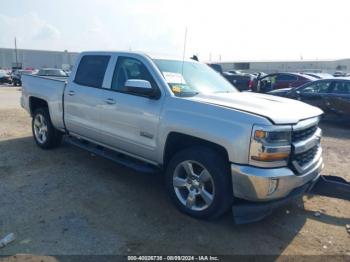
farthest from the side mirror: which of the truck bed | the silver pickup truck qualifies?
the truck bed

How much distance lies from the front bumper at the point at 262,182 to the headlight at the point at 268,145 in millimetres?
80

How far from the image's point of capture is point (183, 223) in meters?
3.93

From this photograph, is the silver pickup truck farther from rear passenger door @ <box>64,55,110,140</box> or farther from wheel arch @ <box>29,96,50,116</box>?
wheel arch @ <box>29,96,50,116</box>

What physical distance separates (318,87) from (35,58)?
2553 inches

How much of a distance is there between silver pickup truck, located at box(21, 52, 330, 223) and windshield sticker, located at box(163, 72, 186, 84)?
0.6 inches

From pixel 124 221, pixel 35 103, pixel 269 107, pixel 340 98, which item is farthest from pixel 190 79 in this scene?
pixel 340 98

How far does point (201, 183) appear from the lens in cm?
392

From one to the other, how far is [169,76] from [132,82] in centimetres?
55

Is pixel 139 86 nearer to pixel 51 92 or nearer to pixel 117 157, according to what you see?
pixel 117 157

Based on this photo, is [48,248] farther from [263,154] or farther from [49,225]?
[263,154]

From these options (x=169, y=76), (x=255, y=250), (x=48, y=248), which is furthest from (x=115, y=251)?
(x=169, y=76)

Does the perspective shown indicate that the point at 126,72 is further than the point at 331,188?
Yes

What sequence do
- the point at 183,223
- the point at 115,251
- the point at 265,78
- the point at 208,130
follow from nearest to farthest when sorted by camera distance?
the point at 115,251
the point at 208,130
the point at 183,223
the point at 265,78

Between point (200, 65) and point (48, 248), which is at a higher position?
point (200, 65)
